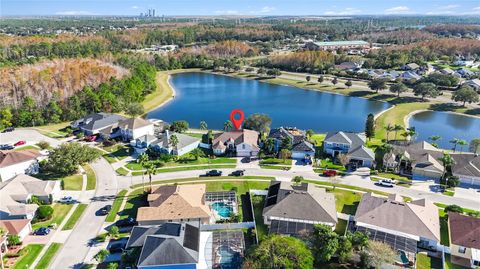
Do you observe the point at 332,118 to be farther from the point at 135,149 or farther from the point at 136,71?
the point at 136,71

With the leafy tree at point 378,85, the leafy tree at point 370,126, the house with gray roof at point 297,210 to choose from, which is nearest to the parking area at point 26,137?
the house with gray roof at point 297,210

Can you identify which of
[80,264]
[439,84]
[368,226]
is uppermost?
[439,84]

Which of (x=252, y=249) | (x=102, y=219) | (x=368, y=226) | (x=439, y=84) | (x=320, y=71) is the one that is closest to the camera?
(x=252, y=249)

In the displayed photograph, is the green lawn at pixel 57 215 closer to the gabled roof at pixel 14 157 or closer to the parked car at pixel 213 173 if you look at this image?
the gabled roof at pixel 14 157

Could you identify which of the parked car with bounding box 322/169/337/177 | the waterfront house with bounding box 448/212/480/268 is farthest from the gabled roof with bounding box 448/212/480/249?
the parked car with bounding box 322/169/337/177

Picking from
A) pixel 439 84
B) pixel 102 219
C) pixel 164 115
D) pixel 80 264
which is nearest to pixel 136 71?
pixel 164 115

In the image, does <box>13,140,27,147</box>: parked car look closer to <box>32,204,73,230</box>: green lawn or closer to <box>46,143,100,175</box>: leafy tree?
<box>46,143,100,175</box>: leafy tree

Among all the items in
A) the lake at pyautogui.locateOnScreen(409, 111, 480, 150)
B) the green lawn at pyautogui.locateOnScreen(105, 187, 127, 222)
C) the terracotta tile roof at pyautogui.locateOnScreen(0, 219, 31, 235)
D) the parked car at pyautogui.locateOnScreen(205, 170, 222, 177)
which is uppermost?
the lake at pyautogui.locateOnScreen(409, 111, 480, 150)
